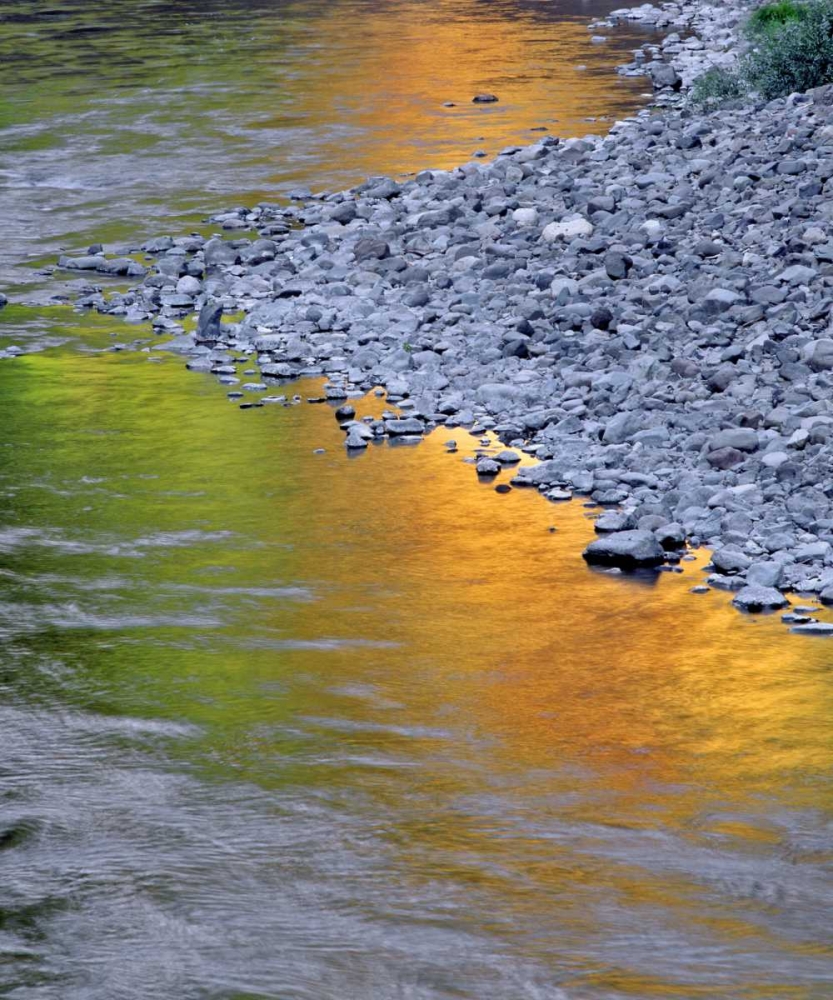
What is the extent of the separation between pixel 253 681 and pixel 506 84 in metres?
18.7

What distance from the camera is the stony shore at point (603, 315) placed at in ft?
26.3

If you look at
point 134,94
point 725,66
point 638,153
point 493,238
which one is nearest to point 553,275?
point 493,238

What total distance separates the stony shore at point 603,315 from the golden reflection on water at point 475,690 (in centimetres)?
39

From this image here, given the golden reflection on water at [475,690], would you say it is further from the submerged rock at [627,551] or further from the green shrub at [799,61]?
the green shrub at [799,61]

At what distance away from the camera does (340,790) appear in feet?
19.1

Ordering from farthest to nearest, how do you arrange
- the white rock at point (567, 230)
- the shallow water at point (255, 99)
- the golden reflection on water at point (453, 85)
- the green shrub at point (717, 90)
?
the golden reflection on water at point (453, 85)
the green shrub at point (717, 90)
the shallow water at point (255, 99)
the white rock at point (567, 230)

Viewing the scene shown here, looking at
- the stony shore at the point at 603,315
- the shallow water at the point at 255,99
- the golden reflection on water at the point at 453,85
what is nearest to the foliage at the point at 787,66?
the stony shore at the point at 603,315

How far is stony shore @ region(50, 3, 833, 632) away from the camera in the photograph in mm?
8016

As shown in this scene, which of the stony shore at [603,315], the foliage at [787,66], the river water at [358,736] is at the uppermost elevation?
the foliage at [787,66]

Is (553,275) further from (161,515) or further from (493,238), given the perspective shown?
(161,515)

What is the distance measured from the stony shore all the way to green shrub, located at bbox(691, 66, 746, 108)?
1.62 meters

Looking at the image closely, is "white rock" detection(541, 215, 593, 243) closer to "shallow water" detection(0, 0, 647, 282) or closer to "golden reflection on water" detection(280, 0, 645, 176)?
"shallow water" detection(0, 0, 647, 282)

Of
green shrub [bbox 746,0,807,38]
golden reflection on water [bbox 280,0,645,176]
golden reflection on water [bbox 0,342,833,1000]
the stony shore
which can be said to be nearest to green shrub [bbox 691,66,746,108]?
golden reflection on water [bbox 280,0,645,176]

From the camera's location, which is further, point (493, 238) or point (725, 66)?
point (725, 66)
